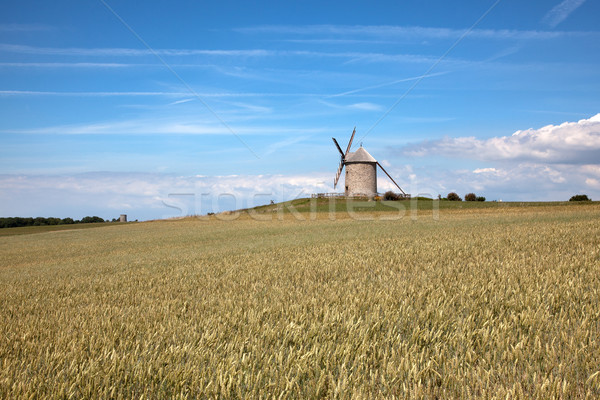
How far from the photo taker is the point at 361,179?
6738 cm

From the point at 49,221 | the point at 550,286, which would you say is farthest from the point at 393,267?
the point at 49,221

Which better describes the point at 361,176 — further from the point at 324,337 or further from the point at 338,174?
the point at 324,337

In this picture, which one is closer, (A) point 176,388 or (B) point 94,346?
(A) point 176,388

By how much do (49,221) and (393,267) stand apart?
260 feet

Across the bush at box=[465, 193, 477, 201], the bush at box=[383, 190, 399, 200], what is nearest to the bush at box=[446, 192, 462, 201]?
the bush at box=[465, 193, 477, 201]

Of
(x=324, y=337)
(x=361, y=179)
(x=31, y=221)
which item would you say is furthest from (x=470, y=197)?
(x=31, y=221)

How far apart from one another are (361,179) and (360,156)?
4490 mm

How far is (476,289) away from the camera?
473 cm

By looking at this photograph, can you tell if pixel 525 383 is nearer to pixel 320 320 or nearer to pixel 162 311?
pixel 320 320

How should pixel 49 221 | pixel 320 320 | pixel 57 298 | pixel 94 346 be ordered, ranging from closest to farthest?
pixel 94 346 < pixel 320 320 < pixel 57 298 < pixel 49 221

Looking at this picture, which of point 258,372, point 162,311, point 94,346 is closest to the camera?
point 258,372

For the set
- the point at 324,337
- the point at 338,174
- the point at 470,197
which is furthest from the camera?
the point at 338,174

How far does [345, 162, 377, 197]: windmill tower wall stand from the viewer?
67375mm

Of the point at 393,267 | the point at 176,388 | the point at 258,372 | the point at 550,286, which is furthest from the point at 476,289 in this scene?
the point at 176,388
